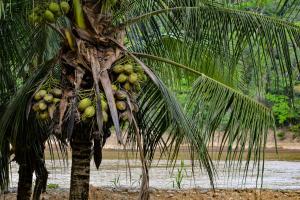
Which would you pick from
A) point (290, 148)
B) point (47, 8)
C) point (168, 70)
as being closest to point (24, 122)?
point (47, 8)

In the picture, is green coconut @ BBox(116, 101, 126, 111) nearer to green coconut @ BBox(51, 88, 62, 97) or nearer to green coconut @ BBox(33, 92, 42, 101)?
green coconut @ BBox(51, 88, 62, 97)

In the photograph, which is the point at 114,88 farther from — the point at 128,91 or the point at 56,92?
the point at 56,92

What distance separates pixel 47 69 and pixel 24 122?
60 centimetres

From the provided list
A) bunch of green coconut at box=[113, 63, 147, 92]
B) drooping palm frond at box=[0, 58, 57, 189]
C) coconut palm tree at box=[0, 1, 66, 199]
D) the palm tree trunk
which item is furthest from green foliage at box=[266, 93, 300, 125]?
bunch of green coconut at box=[113, 63, 147, 92]

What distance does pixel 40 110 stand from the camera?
567 cm

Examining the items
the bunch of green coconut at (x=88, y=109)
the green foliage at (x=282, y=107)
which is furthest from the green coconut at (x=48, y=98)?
the green foliage at (x=282, y=107)

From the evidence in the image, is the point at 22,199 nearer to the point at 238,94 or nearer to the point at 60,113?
the point at 60,113

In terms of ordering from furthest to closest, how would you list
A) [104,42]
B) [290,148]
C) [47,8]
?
[290,148] → [104,42] → [47,8]

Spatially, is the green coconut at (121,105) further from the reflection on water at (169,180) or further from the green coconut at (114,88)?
the reflection on water at (169,180)

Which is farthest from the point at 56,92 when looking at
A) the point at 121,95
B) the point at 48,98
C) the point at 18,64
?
the point at 18,64

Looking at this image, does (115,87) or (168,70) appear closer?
(115,87)

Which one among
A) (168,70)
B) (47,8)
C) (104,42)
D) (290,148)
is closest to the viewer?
(47,8)

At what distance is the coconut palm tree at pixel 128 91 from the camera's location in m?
5.68

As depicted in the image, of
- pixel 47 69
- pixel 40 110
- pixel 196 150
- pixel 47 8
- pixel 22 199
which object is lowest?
pixel 22 199
